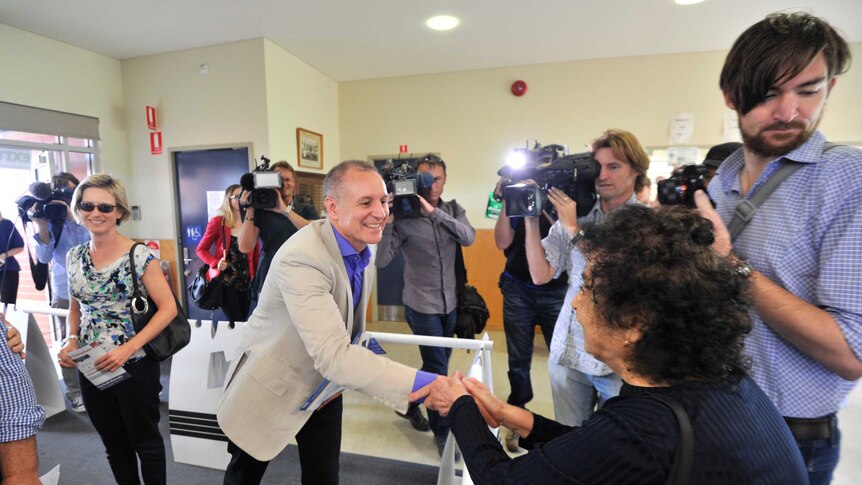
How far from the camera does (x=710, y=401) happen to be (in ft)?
2.02

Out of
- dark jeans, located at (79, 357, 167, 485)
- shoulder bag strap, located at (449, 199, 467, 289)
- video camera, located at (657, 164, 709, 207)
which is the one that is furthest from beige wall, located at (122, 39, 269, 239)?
video camera, located at (657, 164, 709, 207)

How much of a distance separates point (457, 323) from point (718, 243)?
193 cm

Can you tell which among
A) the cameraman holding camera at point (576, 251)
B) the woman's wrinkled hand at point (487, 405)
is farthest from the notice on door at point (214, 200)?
the woman's wrinkled hand at point (487, 405)

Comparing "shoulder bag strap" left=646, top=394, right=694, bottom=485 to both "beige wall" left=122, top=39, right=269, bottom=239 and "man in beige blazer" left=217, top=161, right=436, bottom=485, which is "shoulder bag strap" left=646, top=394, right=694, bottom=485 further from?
"beige wall" left=122, top=39, right=269, bottom=239

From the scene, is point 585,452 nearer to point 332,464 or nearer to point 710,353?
point 710,353

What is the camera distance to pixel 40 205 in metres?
2.70

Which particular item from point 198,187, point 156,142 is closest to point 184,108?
point 156,142

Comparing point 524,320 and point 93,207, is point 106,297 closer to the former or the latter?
point 93,207

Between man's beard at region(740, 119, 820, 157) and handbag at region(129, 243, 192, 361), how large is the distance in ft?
7.04

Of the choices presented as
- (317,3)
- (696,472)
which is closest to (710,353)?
(696,472)

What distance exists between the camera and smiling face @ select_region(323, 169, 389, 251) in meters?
1.37

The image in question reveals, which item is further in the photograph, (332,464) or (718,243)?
(332,464)

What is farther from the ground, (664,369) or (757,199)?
(757,199)

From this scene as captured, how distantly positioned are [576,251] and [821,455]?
835 mm
